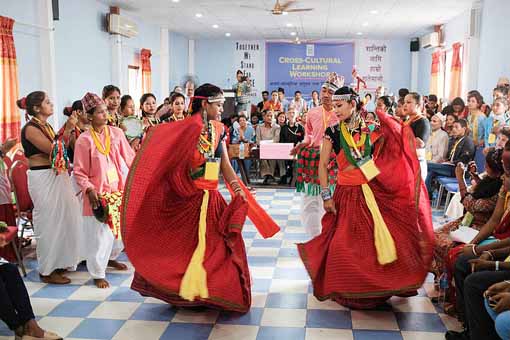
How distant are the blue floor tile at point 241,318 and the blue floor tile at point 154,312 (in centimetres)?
32

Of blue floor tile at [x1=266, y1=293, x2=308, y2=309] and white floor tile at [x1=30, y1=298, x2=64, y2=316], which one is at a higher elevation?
blue floor tile at [x1=266, y1=293, x2=308, y2=309]

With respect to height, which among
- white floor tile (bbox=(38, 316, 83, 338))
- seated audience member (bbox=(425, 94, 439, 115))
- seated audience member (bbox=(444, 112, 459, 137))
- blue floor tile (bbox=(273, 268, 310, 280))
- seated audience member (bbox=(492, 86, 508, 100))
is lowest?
blue floor tile (bbox=(273, 268, 310, 280))

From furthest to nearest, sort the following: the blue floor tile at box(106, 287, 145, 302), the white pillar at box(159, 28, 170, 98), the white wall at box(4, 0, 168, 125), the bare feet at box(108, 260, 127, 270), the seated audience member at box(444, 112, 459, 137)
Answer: the white pillar at box(159, 28, 170, 98) < the seated audience member at box(444, 112, 459, 137) < the white wall at box(4, 0, 168, 125) < the bare feet at box(108, 260, 127, 270) < the blue floor tile at box(106, 287, 145, 302)

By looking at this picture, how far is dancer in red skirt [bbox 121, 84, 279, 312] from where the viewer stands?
3.16 meters

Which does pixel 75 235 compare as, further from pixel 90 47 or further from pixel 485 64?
pixel 485 64

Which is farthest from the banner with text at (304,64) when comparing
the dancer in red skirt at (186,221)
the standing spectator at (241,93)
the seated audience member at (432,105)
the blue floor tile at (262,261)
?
the dancer in red skirt at (186,221)

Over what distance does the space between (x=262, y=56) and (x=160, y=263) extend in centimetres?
1361

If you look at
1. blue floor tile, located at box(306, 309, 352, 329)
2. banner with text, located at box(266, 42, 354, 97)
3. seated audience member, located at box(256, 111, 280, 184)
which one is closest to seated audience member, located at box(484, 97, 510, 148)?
seated audience member, located at box(256, 111, 280, 184)

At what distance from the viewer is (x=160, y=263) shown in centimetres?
321

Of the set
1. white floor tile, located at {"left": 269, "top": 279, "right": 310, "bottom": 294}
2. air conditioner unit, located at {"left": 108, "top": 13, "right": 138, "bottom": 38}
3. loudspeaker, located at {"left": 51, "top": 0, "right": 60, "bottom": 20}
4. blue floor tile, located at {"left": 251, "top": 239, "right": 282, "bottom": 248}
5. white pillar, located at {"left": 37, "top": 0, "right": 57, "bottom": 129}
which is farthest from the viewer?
air conditioner unit, located at {"left": 108, "top": 13, "right": 138, "bottom": 38}

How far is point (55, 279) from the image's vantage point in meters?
4.01

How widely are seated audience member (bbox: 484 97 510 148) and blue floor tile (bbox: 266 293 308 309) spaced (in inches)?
146

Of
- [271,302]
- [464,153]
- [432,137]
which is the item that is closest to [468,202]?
[271,302]

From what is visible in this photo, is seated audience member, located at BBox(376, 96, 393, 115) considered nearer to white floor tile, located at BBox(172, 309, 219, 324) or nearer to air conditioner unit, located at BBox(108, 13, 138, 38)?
white floor tile, located at BBox(172, 309, 219, 324)
